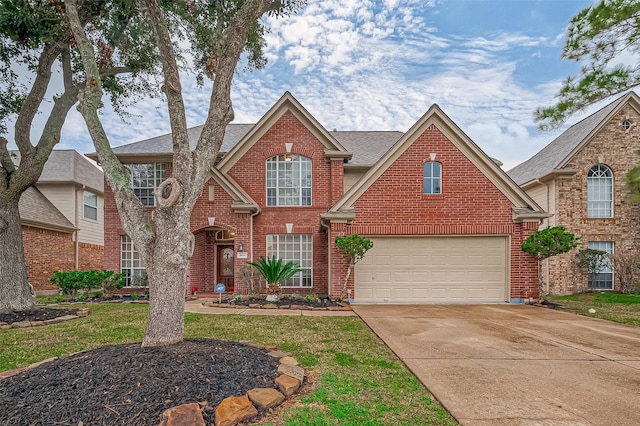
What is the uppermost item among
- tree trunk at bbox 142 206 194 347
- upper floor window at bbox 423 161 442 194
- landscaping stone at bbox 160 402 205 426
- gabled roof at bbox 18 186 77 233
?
upper floor window at bbox 423 161 442 194

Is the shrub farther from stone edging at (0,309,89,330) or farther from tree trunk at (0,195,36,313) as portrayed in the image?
stone edging at (0,309,89,330)

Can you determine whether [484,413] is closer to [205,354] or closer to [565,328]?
[205,354]

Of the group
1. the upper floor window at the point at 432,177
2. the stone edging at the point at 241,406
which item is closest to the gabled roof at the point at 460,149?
the upper floor window at the point at 432,177

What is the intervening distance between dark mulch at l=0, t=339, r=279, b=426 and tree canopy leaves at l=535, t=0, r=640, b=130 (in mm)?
9475

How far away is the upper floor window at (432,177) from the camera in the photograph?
36.5ft

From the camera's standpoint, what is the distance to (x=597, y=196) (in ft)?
48.4

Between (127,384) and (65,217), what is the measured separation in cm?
1779

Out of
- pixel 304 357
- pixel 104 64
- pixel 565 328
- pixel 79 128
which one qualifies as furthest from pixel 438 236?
pixel 79 128

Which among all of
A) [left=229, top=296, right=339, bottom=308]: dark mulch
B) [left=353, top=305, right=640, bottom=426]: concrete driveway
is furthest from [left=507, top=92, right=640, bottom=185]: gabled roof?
[left=229, top=296, right=339, bottom=308]: dark mulch

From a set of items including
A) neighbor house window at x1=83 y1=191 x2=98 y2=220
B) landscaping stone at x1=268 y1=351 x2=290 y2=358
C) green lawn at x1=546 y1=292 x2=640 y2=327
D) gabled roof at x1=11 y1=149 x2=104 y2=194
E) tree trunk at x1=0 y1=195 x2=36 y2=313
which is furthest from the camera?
neighbor house window at x1=83 y1=191 x2=98 y2=220

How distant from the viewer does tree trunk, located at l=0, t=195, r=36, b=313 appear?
27.3 feet

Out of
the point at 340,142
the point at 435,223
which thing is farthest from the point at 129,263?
the point at 435,223

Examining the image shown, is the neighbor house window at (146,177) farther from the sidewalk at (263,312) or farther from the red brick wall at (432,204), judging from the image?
the red brick wall at (432,204)

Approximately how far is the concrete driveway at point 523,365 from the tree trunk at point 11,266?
854cm
